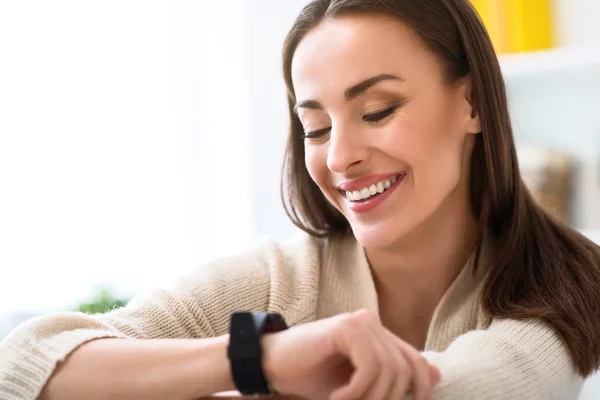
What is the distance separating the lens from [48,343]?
1.11 m

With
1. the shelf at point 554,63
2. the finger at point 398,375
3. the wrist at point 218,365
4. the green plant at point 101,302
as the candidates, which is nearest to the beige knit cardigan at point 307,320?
the finger at point 398,375

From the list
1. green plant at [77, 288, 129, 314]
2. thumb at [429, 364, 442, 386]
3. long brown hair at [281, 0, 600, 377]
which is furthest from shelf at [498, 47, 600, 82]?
thumb at [429, 364, 442, 386]

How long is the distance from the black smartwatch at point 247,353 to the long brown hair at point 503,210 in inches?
20.3

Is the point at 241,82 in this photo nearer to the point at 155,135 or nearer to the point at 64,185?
the point at 155,135

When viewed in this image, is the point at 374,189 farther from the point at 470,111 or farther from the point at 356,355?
the point at 356,355

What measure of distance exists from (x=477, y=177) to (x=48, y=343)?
2.92 ft

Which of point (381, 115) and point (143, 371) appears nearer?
point (143, 371)

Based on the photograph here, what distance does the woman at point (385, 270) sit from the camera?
3.26 ft

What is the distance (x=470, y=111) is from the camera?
1397 mm

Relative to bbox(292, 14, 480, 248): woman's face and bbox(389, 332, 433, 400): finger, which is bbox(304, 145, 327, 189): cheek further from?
bbox(389, 332, 433, 400): finger

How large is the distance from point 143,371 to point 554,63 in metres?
1.80

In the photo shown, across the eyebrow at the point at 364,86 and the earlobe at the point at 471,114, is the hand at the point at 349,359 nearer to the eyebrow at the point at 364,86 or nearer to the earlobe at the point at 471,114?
the eyebrow at the point at 364,86

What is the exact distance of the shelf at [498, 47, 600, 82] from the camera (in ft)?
7.52

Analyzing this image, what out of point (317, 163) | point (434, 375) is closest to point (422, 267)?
point (317, 163)
